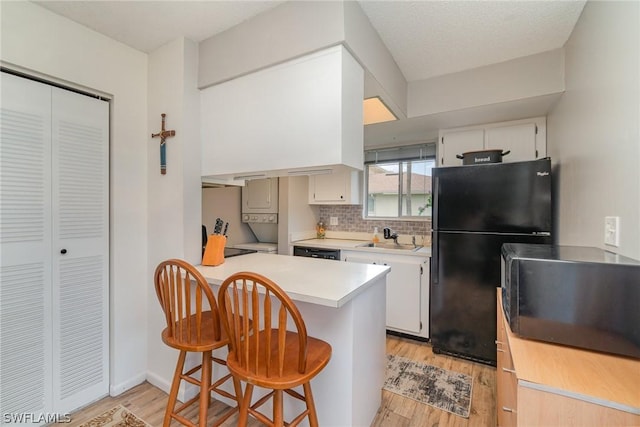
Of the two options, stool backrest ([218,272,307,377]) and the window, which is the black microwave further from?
the window

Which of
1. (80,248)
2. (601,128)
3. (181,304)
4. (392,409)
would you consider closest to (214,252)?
(181,304)

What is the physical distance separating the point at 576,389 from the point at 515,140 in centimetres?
240

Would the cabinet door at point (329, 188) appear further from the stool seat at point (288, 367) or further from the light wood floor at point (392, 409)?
the stool seat at point (288, 367)

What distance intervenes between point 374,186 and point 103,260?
290 centimetres

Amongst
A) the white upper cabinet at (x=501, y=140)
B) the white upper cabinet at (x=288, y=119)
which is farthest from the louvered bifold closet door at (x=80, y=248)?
the white upper cabinet at (x=501, y=140)

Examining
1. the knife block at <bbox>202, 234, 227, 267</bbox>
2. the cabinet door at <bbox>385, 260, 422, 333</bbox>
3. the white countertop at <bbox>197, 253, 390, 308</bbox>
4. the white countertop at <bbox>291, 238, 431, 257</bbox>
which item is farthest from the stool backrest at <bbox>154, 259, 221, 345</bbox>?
the cabinet door at <bbox>385, 260, 422, 333</bbox>

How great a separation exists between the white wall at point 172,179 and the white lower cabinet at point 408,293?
72.0 inches

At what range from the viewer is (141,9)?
1638 mm

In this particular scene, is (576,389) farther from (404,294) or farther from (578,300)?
(404,294)

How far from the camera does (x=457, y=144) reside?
279 cm

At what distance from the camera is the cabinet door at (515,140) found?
8.12 ft

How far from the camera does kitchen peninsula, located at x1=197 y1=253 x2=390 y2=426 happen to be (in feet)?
4.50

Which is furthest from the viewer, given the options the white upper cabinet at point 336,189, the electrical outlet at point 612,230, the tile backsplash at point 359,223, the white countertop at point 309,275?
the white upper cabinet at point 336,189

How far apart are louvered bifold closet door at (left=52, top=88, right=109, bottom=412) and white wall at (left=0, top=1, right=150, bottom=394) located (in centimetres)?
6
